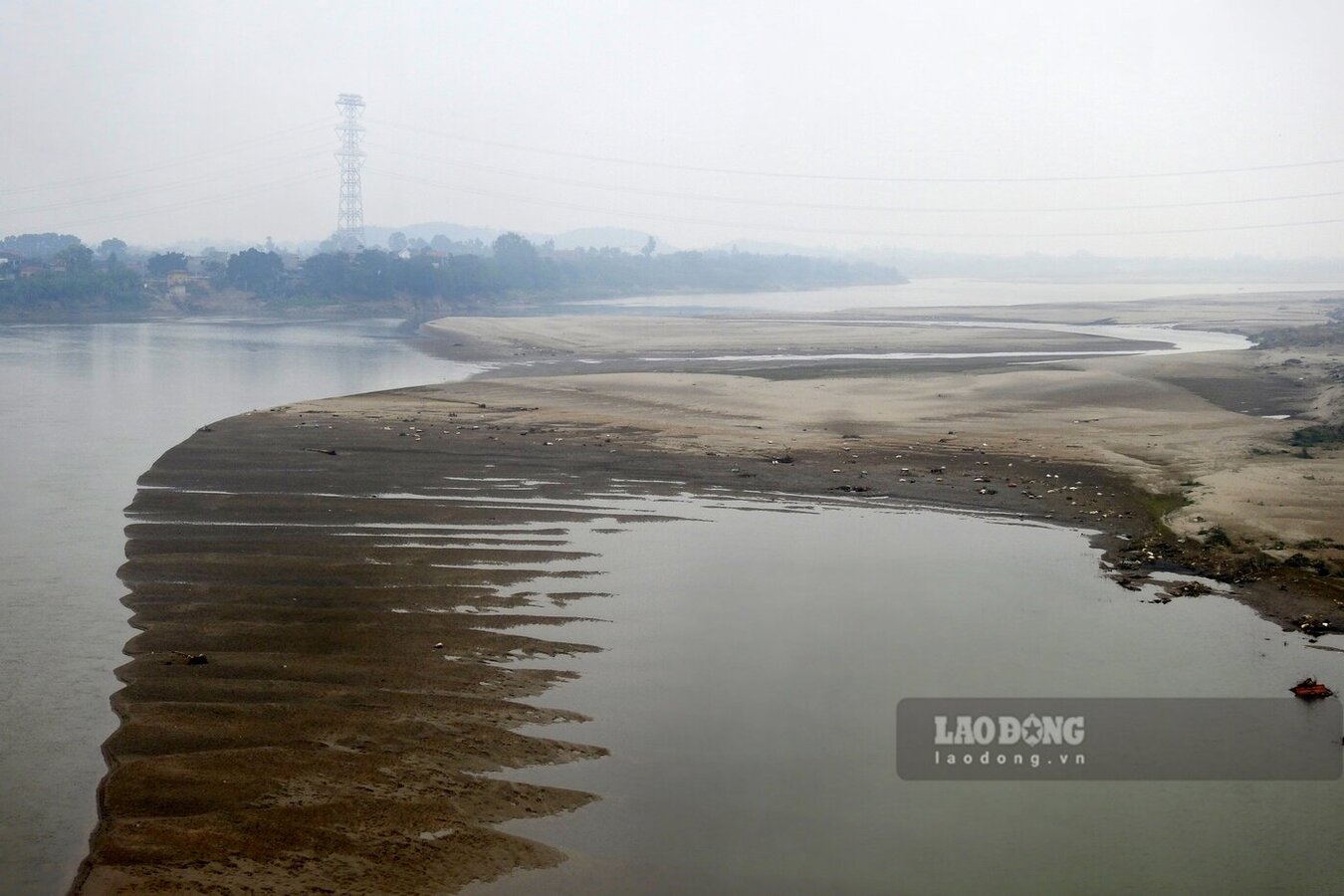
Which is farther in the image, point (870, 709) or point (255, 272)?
point (255, 272)

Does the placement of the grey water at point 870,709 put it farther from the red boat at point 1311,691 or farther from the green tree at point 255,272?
the green tree at point 255,272

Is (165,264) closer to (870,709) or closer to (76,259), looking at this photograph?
(76,259)

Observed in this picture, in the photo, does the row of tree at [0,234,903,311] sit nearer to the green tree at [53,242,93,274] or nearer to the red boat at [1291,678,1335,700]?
the green tree at [53,242,93,274]

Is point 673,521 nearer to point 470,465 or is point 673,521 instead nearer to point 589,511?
point 589,511

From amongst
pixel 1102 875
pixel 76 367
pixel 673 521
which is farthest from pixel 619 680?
pixel 76 367

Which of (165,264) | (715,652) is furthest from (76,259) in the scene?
(715,652)

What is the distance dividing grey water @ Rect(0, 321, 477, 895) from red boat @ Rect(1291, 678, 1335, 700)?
11.8 meters

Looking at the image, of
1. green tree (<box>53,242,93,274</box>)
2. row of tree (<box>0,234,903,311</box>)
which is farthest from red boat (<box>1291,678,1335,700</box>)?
green tree (<box>53,242,93,274</box>)

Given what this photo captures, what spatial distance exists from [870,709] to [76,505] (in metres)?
16.3

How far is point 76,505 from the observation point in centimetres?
2173

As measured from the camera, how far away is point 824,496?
22250 mm

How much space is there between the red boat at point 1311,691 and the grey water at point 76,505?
11809mm

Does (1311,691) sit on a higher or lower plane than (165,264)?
lower

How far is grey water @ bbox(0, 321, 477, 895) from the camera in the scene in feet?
33.4
